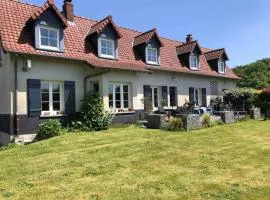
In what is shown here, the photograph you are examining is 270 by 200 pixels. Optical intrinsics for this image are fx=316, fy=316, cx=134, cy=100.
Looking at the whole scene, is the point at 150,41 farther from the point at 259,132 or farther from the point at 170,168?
the point at 170,168

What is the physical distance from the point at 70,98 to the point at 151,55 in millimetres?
7468

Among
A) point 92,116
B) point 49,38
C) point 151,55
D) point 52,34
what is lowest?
point 92,116

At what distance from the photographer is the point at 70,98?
16.7 meters

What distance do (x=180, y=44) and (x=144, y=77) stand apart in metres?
8.46

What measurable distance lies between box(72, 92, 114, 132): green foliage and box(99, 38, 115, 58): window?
299 centimetres

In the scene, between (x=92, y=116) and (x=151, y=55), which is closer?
(x=92, y=116)

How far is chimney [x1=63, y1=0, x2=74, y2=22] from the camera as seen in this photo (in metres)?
19.3

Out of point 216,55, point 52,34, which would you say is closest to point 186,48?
point 216,55

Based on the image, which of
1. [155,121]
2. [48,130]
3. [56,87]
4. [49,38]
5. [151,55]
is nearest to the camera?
[48,130]

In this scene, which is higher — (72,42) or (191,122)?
(72,42)

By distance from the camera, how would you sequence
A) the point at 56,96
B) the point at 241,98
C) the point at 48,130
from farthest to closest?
1. the point at 241,98
2. the point at 56,96
3. the point at 48,130

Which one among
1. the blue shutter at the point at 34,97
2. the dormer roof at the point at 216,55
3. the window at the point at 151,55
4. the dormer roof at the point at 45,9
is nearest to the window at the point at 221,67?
the dormer roof at the point at 216,55

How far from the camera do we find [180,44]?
89.8ft

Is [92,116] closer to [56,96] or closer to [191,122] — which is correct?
[56,96]
